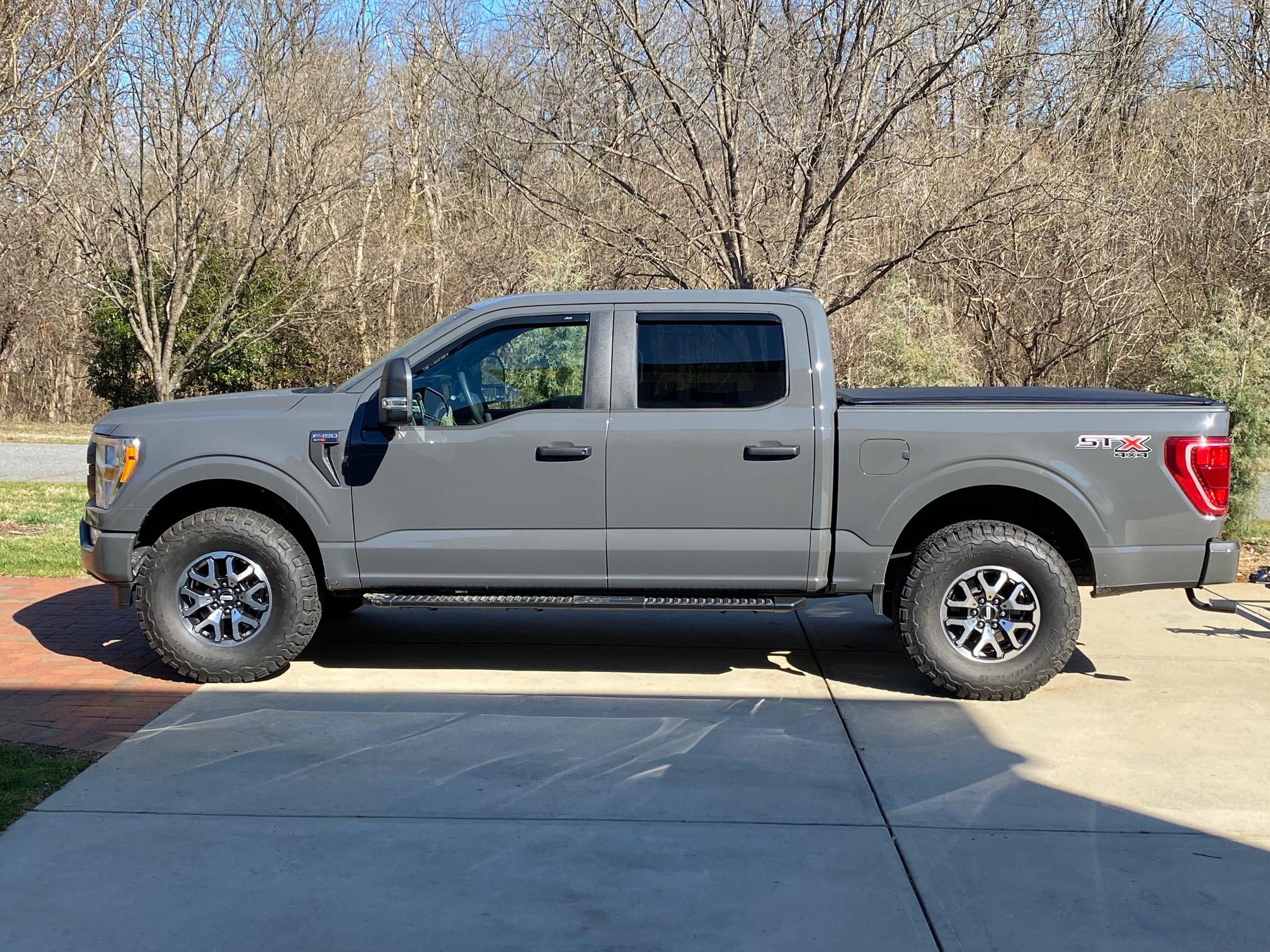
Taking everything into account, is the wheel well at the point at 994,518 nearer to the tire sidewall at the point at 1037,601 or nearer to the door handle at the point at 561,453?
the tire sidewall at the point at 1037,601

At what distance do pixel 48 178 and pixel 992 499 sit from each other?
10347 millimetres

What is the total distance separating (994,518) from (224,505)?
165 inches

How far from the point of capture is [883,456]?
613 centimetres

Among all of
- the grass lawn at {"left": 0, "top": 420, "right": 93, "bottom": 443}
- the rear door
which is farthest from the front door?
the grass lawn at {"left": 0, "top": 420, "right": 93, "bottom": 443}

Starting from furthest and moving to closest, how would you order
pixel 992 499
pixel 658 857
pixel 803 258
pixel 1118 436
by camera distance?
pixel 803 258 → pixel 992 499 → pixel 1118 436 → pixel 658 857

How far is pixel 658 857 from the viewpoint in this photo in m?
4.27

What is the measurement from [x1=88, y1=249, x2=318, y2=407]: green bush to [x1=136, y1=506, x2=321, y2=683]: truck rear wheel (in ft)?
31.9

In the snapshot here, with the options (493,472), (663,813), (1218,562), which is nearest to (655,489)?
(493,472)

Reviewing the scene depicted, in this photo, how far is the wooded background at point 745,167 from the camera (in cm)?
1014

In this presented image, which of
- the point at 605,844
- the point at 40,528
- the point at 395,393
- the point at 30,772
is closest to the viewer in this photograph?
the point at 605,844

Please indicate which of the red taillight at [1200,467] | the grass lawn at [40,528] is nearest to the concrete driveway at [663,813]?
the red taillight at [1200,467]

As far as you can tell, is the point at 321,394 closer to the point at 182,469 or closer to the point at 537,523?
the point at 182,469

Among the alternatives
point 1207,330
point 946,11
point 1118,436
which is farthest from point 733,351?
point 1207,330

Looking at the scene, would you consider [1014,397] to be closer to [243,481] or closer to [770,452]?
[770,452]
